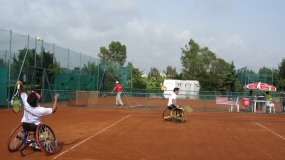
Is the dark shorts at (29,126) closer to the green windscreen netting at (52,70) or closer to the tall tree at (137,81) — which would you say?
the green windscreen netting at (52,70)

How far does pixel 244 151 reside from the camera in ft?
28.3

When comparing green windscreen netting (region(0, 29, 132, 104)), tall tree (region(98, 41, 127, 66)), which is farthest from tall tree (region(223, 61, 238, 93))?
tall tree (region(98, 41, 127, 66))

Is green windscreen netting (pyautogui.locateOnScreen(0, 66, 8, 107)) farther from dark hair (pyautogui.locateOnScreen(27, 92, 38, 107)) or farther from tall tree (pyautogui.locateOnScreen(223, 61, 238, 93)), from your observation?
tall tree (pyautogui.locateOnScreen(223, 61, 238, 93))

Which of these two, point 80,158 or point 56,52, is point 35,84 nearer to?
point 56,52

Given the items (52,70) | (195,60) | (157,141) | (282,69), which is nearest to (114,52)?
(195,60)

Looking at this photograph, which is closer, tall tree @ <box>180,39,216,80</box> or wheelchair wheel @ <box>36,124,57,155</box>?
wheelchair wheel @ <box>36,124,57,155</box>

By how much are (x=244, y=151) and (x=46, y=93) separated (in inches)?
678

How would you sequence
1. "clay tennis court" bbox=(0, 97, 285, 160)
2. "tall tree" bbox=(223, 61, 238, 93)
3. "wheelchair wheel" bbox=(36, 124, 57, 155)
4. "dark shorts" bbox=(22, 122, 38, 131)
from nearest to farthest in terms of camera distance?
"wheelchair wheel" bbox=(36, 124, 57, 155) → "dark shorts" bbox=(22, 122, 38, 131) → "clay tennis court" bbox=(0, 97, 285, 160) → "tall tree" bbox=(223, 61, 238, 93)

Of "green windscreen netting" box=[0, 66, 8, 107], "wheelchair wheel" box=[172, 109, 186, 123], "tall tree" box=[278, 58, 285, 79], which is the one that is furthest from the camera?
"tall tree" box=[278, 58, 285, 79]

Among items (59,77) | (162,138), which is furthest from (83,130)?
(59,77)

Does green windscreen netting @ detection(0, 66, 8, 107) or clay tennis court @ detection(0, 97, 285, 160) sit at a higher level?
green windscreen netting @ detection(0, 66, 8, 107)

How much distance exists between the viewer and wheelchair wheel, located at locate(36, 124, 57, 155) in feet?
24.3

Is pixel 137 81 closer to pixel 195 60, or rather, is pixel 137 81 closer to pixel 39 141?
pixel 195 60

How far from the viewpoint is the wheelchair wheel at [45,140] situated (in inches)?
291
